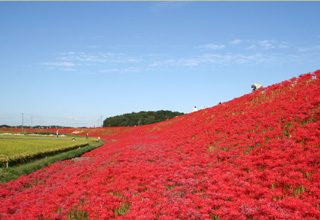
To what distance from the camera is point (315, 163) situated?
7.39 m

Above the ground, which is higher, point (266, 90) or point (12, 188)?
point (266, 90)

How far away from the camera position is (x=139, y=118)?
101312 millimetres

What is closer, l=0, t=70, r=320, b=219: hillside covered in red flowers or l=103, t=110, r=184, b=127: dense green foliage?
l=0, t=70, r=320, b=219: hillside covered in red flowers

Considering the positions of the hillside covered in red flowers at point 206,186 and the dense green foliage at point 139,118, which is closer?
the hillside covered in red flowers at point 206,186

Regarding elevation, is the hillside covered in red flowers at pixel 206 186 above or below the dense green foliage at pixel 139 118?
below

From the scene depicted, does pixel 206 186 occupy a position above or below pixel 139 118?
below

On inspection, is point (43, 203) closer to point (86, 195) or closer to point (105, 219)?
point (86, 195)

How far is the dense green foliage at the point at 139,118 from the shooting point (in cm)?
9956

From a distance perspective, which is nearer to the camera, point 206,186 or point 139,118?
point 206,186

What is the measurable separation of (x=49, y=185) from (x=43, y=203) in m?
2.99

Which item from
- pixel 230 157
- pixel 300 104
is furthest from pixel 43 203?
pixel 300 104

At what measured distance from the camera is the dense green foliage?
99.6m

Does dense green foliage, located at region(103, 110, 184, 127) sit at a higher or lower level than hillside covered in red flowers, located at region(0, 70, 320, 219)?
higher

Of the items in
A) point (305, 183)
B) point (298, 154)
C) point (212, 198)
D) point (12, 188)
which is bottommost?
point (12, 188)
